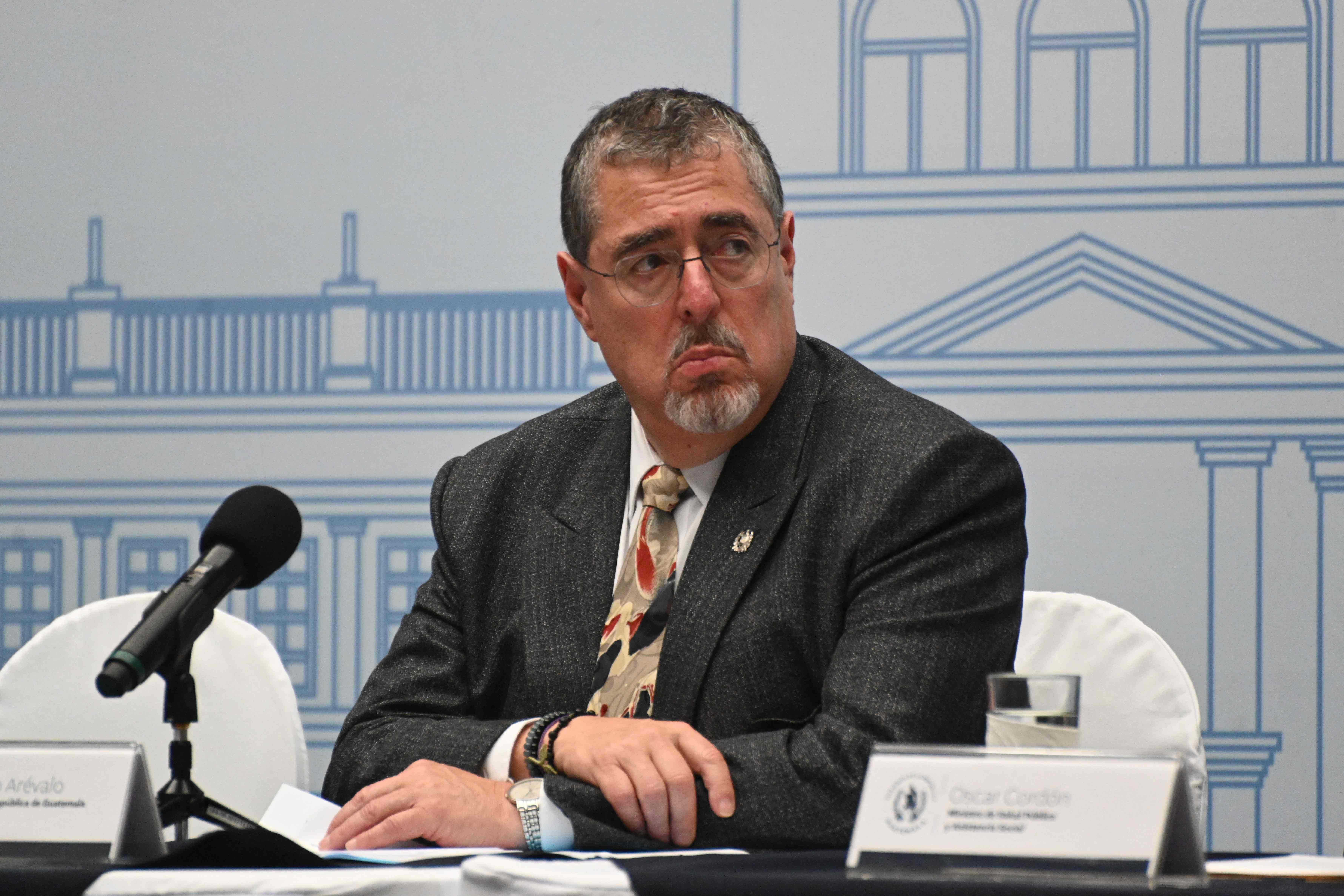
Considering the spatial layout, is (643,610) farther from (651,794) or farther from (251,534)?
(251,534)

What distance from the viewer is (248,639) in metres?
2.55

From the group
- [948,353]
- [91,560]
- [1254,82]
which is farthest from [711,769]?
[91,560]

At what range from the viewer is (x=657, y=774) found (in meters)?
1.57

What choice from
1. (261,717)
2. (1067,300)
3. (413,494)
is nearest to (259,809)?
(261,717)

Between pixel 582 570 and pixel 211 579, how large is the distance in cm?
84

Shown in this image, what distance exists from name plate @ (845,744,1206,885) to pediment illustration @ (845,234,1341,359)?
2.09m

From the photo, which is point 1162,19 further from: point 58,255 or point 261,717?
point 58,255

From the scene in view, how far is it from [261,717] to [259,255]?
1.31 m

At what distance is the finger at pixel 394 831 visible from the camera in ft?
5.16

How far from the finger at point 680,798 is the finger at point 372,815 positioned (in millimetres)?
307

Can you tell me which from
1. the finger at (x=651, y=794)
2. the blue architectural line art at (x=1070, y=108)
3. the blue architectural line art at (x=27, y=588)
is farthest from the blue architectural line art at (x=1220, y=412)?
the blue architectural line art at (x=27, y=588)

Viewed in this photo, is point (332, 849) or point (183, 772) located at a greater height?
point (183, 772)

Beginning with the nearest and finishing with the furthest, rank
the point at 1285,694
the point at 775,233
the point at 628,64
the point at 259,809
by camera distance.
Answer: the point at 775,233 < the point at 259,809 < the point at 1285,694 < the point at 628,64

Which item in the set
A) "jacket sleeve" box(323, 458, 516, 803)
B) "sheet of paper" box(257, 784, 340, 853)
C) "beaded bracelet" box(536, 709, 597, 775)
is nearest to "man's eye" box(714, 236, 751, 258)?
"jacket sleeve" box(323, 458, 516, 803)
